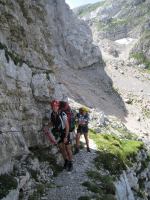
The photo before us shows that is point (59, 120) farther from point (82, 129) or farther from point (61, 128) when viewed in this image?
point (82, 129)

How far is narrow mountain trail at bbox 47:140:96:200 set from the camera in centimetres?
1773

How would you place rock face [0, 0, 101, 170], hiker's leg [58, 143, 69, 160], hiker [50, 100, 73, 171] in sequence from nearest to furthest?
1. rock face [0, 0, 101, 170]
2. hiker [50, 100, 73, 171]
3. hiker's leg [58, 143, 69, 160]

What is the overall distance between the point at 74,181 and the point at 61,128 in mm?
2577

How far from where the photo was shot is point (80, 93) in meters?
77.2

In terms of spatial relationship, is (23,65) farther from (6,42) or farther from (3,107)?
(3,107)

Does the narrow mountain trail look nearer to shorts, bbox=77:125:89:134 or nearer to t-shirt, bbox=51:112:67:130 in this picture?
shorts, bbox=77:125:89:134

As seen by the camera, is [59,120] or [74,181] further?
[59,120]

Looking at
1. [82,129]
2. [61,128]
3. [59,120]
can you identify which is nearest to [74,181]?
[61,128]

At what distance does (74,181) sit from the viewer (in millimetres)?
19547

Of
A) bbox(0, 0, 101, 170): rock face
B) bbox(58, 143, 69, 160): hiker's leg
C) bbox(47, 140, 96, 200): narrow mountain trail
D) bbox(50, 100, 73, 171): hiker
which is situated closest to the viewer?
bbox(47, 140, 96, 200): narrow mountain trail

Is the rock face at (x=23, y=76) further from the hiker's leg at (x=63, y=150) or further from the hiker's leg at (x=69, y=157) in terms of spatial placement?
the hiker's leg at (x=69, y=157)

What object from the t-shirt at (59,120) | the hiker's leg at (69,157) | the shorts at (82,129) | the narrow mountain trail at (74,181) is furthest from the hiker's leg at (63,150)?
the shorts at (82,129)

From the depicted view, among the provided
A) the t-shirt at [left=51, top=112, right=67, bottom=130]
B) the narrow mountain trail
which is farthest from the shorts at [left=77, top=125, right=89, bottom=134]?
the t-shirt at [left=51, top=112, right=67, bottom=130]

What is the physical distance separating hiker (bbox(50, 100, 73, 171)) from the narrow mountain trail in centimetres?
69
